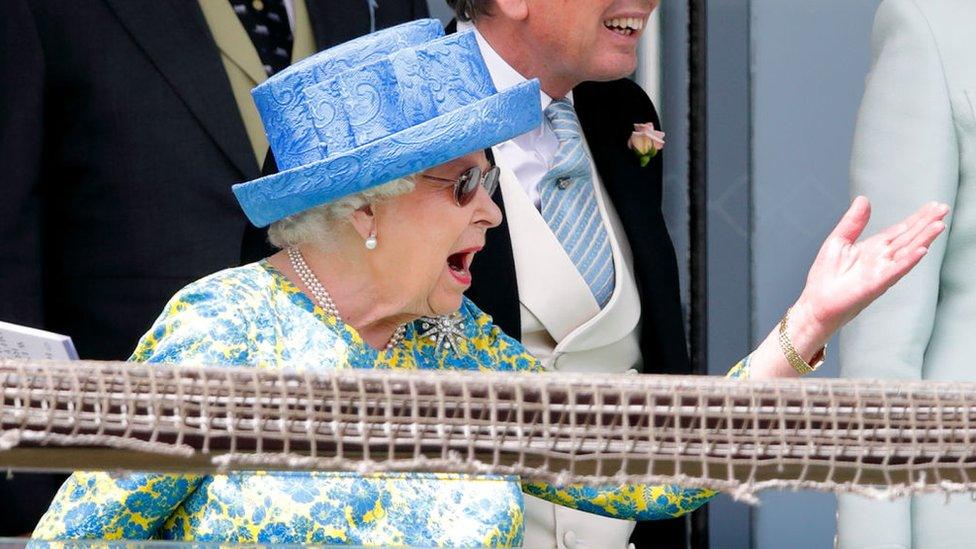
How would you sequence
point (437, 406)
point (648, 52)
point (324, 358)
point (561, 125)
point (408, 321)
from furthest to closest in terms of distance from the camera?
point (648, 52) < point (561, 125) < point (408, 321) < point (324, 358) < point (437, 406)

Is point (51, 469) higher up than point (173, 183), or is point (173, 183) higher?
point (51, 469)

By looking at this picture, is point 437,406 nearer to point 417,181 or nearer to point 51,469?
point 51,469

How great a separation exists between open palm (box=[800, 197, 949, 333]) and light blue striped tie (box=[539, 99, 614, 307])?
97 cm

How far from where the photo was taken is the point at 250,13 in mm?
3564

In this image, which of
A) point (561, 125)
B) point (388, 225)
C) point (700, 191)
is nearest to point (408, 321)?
point (388, 225)

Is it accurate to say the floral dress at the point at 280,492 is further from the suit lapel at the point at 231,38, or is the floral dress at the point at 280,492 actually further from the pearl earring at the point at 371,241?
the suit lapel at the point at 231,38

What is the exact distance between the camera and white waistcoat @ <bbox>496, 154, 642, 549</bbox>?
3.21m

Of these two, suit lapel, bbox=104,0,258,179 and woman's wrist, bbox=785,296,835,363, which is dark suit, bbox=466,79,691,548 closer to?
suit lapel, bbox=104,0,258,179

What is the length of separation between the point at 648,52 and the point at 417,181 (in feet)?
6.51

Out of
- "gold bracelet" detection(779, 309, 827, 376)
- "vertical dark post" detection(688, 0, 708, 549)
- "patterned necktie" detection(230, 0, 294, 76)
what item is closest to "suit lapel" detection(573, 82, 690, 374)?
"patterned necktie" detection(230, 0, 294, 76)

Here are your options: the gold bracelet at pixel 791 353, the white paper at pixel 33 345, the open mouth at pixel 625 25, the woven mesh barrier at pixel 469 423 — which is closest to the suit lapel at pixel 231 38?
the open mouth at pixel 625 25

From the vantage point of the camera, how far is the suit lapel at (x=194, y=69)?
338 centimetres

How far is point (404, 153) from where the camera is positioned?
2283 millimetres

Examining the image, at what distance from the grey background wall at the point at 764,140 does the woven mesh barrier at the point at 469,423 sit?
116 inches
